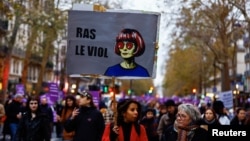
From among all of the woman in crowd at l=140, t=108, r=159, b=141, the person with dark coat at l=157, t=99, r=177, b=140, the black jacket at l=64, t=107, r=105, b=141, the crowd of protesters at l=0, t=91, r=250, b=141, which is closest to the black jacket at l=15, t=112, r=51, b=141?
the crowd of protesters at l=0, t=91, r=250, b=141

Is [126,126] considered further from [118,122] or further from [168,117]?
[168,117]

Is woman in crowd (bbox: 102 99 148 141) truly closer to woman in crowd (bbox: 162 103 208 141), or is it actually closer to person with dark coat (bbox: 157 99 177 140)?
woman in crowd (bbox: 162 103 208 141)

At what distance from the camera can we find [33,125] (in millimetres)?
10094

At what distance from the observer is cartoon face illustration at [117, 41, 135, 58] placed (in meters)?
8.17

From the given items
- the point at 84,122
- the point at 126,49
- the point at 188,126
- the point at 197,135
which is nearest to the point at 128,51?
the point at 126,49

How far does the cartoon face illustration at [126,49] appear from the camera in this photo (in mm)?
8172

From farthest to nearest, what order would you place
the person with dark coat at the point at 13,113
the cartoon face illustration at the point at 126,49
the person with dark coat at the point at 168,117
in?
the person with dark coat at the point at 13,113, the person with dark coat at the point at 168,117, the cartoon face illustration at the point at 126,49

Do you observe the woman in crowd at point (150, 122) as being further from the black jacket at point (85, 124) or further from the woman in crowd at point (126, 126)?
the woman in crowd at point (126, 126)

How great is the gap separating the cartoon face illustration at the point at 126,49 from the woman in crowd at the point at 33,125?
2.44 metres

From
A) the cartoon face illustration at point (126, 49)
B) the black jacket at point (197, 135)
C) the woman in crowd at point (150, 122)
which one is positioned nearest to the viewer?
the black jacket at point (197, 135)

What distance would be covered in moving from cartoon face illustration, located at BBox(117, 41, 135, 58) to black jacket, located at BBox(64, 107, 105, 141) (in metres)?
1.37

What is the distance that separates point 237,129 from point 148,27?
312 cm

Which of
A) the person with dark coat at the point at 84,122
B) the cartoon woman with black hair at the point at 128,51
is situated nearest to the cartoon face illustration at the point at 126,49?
the cartoon woman with black hair at the point at 128,51

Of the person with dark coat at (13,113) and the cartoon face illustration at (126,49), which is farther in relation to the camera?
the person with dark coat at (13,113)
